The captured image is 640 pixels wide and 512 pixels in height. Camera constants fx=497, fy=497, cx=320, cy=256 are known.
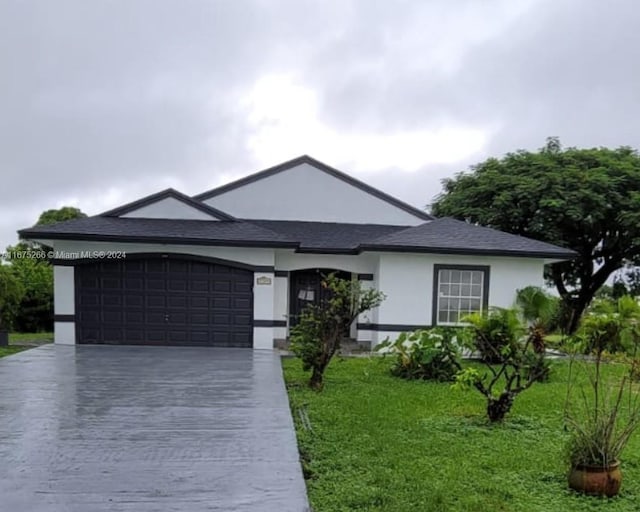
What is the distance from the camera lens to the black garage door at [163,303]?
40.7 feet

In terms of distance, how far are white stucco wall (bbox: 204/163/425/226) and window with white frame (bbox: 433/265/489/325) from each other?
163 inches

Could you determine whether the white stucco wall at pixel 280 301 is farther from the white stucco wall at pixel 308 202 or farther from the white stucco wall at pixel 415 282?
the white stucco wall at pixel 308 202

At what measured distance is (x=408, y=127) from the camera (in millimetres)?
18844

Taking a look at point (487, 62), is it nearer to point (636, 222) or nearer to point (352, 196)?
point (352, 196)

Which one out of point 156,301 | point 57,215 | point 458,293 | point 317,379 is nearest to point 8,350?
point 156,301

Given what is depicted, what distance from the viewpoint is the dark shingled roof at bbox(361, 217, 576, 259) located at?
40.4 feet

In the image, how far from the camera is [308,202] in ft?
54.4

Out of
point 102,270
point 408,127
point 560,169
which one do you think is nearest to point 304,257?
point 102,270

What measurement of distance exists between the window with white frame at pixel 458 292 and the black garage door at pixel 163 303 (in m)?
4.87

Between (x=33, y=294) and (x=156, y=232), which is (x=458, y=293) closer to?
(x=156, y=232)

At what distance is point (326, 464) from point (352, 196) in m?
12.6

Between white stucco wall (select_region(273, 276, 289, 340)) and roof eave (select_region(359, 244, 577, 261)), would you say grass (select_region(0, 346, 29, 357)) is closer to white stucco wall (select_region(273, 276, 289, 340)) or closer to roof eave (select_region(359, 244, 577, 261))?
white stucco wall (select_region(273, 276, 289, 340))

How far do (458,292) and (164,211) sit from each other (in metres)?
8.15

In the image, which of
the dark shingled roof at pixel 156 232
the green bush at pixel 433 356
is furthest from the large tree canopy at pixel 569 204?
the dark shingled roof at pixel 156 232
